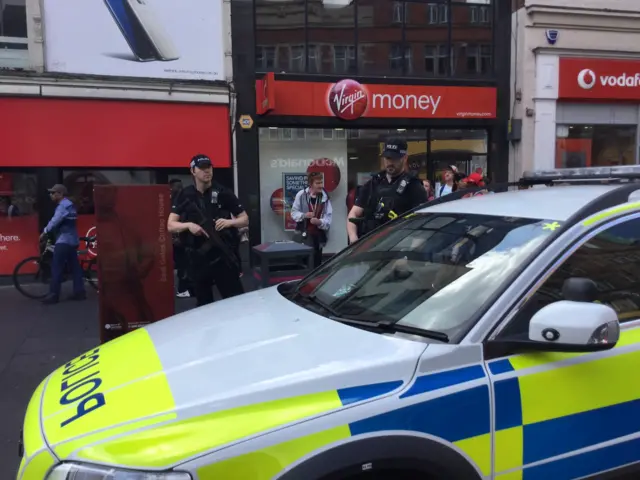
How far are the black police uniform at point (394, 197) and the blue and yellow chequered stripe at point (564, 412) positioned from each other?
2.74 m

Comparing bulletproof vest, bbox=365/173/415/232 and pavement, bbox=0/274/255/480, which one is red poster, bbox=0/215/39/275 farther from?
bulletproof vest, bbox=365/173/415/232

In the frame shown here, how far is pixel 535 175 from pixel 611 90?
10.2 metres

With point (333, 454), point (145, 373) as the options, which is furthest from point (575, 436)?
point (145, 373)

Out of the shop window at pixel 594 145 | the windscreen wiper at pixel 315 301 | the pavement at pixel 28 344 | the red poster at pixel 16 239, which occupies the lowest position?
the pavement at pixel 28 344

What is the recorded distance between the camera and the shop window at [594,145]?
11.7 metres

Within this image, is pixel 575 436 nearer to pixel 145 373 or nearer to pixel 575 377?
pixel 575 377

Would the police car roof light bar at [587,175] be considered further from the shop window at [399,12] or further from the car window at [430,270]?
the shop window at [399,12]

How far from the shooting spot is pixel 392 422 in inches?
68.0

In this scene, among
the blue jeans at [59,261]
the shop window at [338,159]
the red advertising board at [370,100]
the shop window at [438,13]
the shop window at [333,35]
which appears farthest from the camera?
the shop window at [438,13]

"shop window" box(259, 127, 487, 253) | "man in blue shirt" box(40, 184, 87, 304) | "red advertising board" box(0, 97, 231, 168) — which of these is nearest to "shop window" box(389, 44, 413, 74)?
"shop window" box(259, 127, 487, 253)

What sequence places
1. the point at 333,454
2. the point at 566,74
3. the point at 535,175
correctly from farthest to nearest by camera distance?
the point at 566,74, the point at 535,175, the point at 333,454

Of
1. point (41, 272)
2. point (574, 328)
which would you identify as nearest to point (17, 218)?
point (41, 272)

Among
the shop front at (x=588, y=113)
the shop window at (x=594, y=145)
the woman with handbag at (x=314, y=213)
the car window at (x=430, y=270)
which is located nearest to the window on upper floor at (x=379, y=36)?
the shop front at (x=588, y=113)

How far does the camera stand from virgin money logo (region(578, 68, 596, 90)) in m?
11.3
